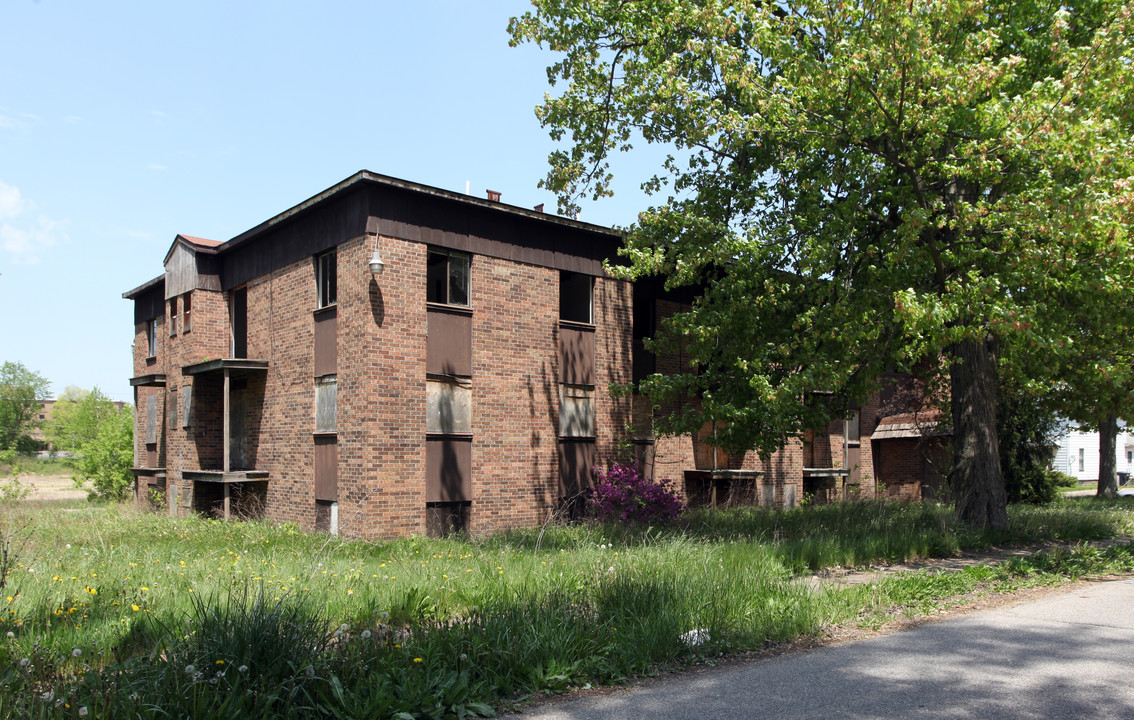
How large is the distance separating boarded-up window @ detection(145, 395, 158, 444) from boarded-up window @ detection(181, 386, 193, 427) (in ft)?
16.9

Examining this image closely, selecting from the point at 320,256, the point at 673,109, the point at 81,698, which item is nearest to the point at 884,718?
the point at 81,698

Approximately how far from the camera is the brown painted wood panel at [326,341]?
17.3 meters

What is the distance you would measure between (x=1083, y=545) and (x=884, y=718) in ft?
35.4

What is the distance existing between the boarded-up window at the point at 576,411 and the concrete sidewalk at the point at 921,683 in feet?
38.8

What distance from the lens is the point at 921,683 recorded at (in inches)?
235

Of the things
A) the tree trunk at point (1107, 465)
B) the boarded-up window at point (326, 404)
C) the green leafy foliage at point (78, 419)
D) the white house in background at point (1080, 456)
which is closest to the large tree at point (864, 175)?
the boarded-up window at point (326, 404)

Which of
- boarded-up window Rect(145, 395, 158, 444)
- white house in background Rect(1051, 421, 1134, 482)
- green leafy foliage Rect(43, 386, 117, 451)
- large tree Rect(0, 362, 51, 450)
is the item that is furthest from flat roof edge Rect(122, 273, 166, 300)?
large tree Rect(0, 362, 51, 450)

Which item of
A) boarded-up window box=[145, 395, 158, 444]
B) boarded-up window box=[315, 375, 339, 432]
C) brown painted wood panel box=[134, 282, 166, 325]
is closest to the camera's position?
boarded-up window box=[315, 375, 339, 432]

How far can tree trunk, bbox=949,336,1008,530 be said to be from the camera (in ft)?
50.5

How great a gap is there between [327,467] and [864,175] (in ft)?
39.8

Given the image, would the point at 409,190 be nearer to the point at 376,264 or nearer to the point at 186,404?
the point at 376,264

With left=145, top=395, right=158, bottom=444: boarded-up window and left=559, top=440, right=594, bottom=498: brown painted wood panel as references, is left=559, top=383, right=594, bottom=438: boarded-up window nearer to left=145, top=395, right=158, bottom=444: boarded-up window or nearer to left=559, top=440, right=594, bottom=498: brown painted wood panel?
left=559, top=440, right=594, bottom=498: brown painted wood panel

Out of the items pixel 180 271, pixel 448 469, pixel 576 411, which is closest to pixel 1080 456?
pixel 576 411

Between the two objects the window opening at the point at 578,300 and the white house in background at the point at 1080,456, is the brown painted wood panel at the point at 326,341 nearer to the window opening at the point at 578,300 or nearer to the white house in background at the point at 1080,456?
the window opening at the point at 578,300
